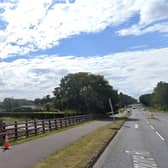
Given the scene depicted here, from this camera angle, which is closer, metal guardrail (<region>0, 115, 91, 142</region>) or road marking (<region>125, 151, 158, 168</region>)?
road marking (<region>125, 151, 158, 168</region>)

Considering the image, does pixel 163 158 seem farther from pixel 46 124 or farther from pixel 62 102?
pixel 62 102

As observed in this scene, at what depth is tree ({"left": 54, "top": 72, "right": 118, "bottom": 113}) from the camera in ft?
300

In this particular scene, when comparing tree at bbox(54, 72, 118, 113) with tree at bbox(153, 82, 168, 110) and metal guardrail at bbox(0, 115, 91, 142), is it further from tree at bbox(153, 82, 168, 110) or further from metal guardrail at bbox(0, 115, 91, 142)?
tree at bbox(153, 82, 168, 110)

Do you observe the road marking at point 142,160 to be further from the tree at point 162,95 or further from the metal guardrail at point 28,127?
the tree at point 162,95

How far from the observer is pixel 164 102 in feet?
589

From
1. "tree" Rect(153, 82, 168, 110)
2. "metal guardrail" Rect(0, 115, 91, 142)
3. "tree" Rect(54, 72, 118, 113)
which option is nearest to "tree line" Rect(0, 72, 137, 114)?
"tree" Rect(54, 72, 118, 113)

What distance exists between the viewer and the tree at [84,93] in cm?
9131

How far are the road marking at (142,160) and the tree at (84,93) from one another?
72867 millimetres

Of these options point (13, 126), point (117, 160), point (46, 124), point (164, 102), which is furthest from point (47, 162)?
point (164, 102)

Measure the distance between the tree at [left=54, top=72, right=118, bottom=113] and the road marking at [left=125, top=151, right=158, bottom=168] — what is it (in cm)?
7287

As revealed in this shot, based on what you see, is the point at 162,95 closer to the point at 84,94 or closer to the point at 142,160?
the point at 84,94

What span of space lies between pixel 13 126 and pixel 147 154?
37.9ft

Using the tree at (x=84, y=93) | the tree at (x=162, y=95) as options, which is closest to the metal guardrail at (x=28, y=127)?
the tree at (x=84, y=93)

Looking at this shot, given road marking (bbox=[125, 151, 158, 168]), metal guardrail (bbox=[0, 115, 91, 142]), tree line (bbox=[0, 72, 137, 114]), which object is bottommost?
road marking (bbox=[125, 151, 158, 168])
